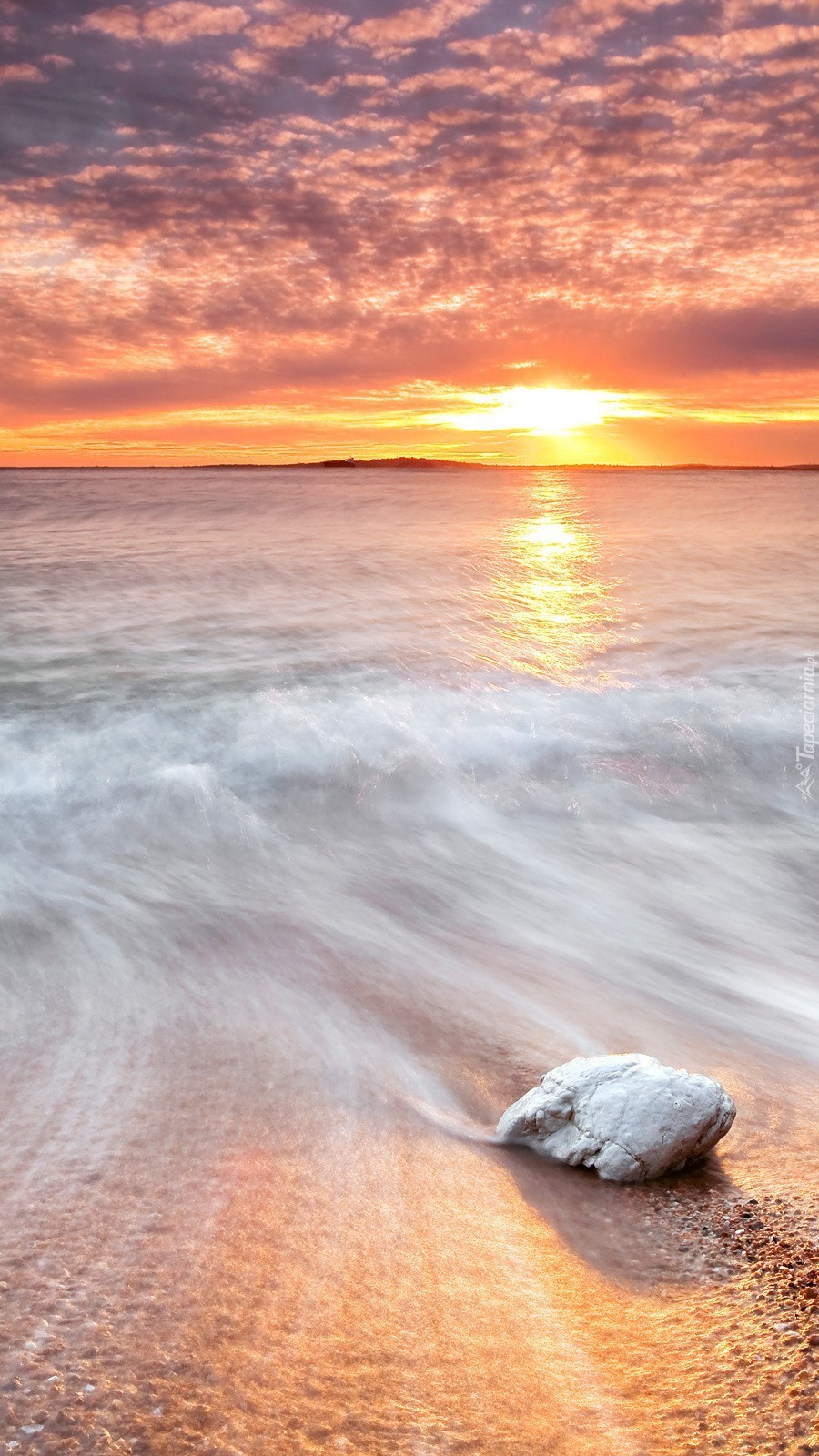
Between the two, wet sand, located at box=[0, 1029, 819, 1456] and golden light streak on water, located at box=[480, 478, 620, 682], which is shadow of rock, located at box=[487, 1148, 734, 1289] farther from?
golden light streak on water, located at box=[480, 478, 620, 682]

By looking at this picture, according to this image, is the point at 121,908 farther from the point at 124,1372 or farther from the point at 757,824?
the point at 757,824

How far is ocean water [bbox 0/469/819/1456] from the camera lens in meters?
2.33

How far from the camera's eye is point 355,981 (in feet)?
16.5

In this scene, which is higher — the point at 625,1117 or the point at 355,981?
the point at 625,1117

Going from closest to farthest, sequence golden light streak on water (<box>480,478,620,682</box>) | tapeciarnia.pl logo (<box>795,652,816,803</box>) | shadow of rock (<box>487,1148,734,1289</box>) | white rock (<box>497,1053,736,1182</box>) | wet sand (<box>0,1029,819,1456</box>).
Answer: wet sand (<box>0,1029,819,1456</box>) → shadow of rock (<box>487,1148,734,1289</box>) → white rock (<box>497,1053,736,1182</box>) → tapeciarnia.pl logo (<box>795,652,816,803</box>) → golden light streak on water (<box>480,478,620,682</box>)

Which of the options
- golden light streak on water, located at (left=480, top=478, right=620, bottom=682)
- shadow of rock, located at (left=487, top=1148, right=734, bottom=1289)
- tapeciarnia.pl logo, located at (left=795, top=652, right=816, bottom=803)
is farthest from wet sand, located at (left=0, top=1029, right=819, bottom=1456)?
golden light streak on water, located at (left=480, top=478, right=620, bottom=682)

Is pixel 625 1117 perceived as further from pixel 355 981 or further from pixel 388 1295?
pixel 355 981

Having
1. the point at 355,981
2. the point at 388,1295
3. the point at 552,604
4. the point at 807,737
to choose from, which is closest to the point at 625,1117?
the point at 388,1295

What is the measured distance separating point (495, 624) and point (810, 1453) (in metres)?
13.7

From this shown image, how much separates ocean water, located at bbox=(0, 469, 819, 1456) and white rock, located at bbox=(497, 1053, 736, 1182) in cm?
18

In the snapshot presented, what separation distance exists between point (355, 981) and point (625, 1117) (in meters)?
2.16

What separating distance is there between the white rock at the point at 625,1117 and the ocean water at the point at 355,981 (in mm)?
175

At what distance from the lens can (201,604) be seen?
52.5 feet

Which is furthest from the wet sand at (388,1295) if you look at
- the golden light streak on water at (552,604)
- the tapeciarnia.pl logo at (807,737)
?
the golden light streak on water at (552,604)
